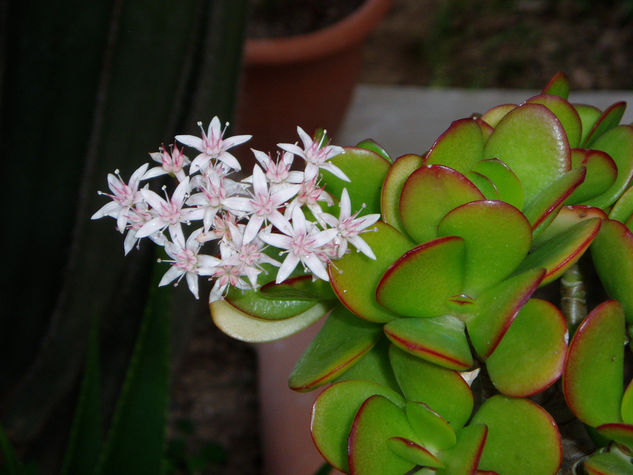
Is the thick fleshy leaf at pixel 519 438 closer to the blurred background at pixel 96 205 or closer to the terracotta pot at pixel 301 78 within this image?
the blurred background at pixel 96 205

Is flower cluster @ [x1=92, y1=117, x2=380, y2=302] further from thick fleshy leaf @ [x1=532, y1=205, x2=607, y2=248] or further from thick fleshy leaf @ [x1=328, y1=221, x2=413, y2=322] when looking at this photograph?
thick fleshy leaf @ [x1=532, y1=205, x2=607, y2=248]

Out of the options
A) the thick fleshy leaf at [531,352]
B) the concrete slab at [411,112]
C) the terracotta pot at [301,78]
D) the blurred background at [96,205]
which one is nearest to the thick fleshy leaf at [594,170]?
the thick fleshy leaf at [531,352]

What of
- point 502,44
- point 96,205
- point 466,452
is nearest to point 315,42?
point 96,205

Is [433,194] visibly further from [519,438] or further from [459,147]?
[519,438]

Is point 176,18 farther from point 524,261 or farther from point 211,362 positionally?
point 211,362

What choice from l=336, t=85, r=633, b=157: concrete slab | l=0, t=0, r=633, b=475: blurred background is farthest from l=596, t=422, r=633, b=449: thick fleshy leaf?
l=336, t=85, r=633, b=157: concrete slab

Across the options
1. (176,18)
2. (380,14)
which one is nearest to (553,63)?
(380,14)
